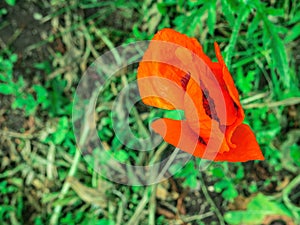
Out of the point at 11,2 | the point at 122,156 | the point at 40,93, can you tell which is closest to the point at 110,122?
the point at 122,156

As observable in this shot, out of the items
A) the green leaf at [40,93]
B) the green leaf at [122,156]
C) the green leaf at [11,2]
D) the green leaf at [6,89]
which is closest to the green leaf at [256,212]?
the green leaf at [122,156]

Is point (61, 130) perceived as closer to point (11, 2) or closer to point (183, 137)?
point (11, 2)

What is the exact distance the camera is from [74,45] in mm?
1628

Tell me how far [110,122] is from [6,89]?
1.27ft

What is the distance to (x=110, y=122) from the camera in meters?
1.58

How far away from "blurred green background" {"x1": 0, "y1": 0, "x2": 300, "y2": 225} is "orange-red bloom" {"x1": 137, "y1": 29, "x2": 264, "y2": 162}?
529 mm

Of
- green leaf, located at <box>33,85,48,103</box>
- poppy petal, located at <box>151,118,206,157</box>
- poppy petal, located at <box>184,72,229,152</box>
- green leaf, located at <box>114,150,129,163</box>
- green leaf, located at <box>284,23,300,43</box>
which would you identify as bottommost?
green leaf, located at <box>114,150,129,163</box>

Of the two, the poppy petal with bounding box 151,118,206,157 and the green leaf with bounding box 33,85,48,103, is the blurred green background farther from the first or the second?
the poppy petal with bounding box 151,118,206,157

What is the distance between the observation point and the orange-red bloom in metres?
0.86

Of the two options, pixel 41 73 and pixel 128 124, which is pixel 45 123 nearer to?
pixel 41 73

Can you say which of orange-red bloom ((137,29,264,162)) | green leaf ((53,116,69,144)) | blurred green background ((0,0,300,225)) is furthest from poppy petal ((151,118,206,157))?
green leaf ((53,116,69,144))

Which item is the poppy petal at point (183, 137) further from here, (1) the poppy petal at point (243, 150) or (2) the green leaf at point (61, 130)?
(2) the green leaf at point (61, 130)

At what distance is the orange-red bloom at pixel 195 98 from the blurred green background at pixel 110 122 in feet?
1.74

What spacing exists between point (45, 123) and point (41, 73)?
180 mm
